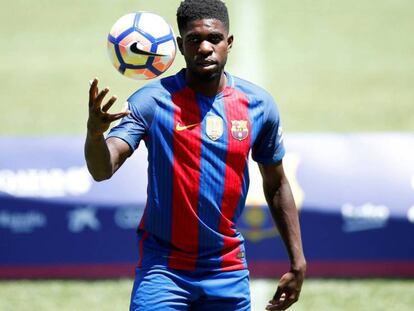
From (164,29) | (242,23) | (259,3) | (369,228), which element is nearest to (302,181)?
(369,228)

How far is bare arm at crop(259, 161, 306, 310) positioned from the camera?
6184 mm

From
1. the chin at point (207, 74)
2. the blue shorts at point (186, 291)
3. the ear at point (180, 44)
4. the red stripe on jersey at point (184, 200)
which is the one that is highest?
the ear at point (180, 44)

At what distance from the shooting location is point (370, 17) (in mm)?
24406

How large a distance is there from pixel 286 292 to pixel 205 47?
1540 mm

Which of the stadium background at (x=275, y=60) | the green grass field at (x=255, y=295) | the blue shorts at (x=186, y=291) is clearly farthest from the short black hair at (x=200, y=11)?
the stadium background at (x=275, y=60)

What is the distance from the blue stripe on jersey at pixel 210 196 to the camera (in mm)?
5949

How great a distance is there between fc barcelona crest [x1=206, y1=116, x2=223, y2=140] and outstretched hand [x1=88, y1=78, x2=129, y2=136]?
0.77 metres

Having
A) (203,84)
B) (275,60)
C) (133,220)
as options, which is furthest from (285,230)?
(275,60)

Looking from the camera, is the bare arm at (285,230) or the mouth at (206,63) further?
the bare arm at (285,230)

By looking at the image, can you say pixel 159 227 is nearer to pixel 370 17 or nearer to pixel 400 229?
pixel 400 229

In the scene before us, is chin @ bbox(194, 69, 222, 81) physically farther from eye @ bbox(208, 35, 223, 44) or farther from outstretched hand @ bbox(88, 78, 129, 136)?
outstretched hand @ bbox(88, 78, 129, 136)

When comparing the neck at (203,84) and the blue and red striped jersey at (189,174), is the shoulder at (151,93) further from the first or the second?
the neck at (203,84)

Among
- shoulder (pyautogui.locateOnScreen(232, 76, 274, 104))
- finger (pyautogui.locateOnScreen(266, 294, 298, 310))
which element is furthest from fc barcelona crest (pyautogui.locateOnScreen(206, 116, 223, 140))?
finger (pyautogui.locateOnScreen(266, 294, 298, 310))

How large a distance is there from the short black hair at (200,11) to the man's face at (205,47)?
0.03 metres
